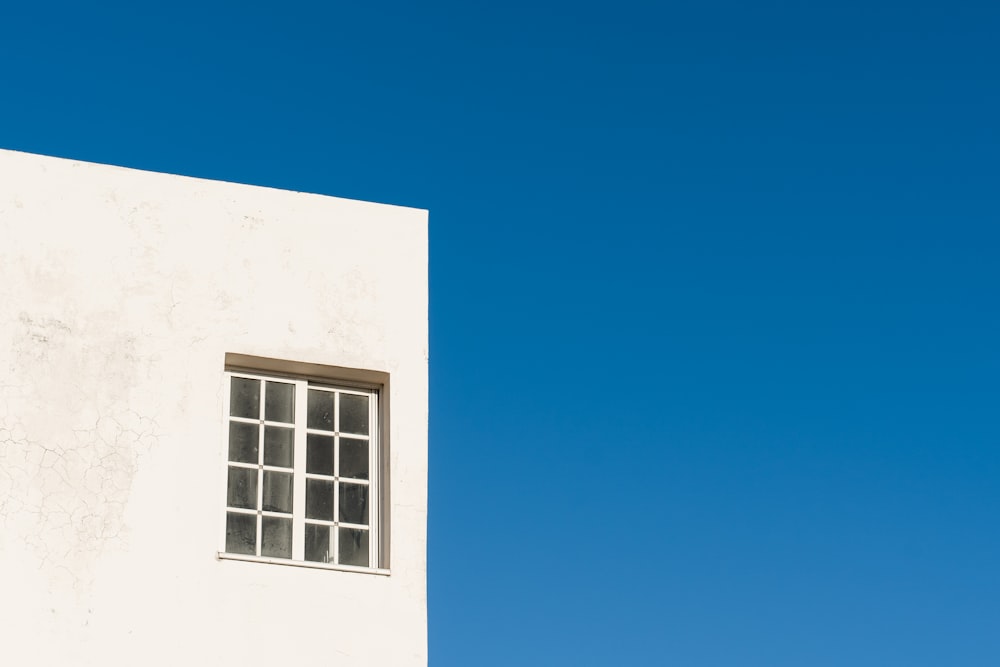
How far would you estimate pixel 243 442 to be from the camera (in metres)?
13.6

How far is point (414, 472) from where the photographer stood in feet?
45.6

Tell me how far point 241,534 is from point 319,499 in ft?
2.36

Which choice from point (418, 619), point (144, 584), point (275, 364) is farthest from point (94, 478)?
point (418, 619)

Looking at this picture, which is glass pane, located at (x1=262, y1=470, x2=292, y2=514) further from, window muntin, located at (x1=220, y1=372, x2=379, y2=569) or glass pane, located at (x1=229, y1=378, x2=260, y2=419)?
glass pane, located at (x1=229, y1=378, x2=260, y2=419)

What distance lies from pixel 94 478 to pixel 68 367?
896 mm

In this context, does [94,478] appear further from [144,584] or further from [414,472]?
[414,472]

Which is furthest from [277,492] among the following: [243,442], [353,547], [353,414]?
[353,414]

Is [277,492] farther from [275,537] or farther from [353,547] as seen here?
[353,547]

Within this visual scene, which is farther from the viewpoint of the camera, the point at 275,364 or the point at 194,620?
the point at 275,364

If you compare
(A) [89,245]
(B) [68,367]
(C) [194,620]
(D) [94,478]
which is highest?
(A) [89,245]

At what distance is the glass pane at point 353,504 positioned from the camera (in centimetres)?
A: 1377

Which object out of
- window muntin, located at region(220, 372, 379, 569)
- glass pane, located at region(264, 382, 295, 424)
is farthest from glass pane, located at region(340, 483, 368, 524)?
glass pane, located at region(264, 382, 295, 424)

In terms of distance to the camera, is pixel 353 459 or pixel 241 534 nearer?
pixel 241 534

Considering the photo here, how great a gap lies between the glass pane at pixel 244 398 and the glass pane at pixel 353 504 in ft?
3.06
